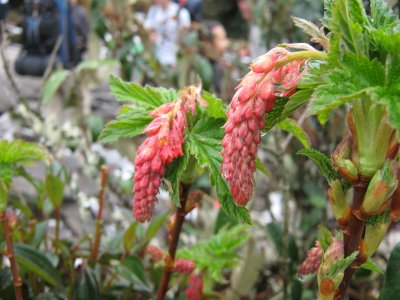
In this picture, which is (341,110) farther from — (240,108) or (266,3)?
(240,108)

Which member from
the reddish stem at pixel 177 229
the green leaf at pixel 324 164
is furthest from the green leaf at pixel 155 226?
the green leaf at pixel 324 164

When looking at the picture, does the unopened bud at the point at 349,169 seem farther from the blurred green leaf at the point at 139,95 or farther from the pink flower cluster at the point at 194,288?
the pink flower cluster at the point at 194,288

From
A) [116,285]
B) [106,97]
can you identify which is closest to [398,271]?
[116,285]

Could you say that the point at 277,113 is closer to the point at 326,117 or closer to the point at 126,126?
the point at 326,117

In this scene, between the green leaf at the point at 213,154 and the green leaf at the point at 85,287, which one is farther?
the green leaf at the point at 85,287

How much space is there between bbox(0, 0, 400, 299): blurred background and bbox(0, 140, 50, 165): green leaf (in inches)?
16.1

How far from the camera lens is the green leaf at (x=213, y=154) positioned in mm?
666

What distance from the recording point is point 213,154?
2.33 feet

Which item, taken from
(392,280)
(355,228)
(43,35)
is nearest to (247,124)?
(355,228)

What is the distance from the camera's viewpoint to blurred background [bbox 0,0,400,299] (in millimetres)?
1597

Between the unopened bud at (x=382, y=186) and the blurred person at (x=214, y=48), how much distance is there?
2652 mm

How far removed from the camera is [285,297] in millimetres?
1395

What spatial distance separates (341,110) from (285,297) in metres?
0.86

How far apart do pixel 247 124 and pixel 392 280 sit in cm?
48
